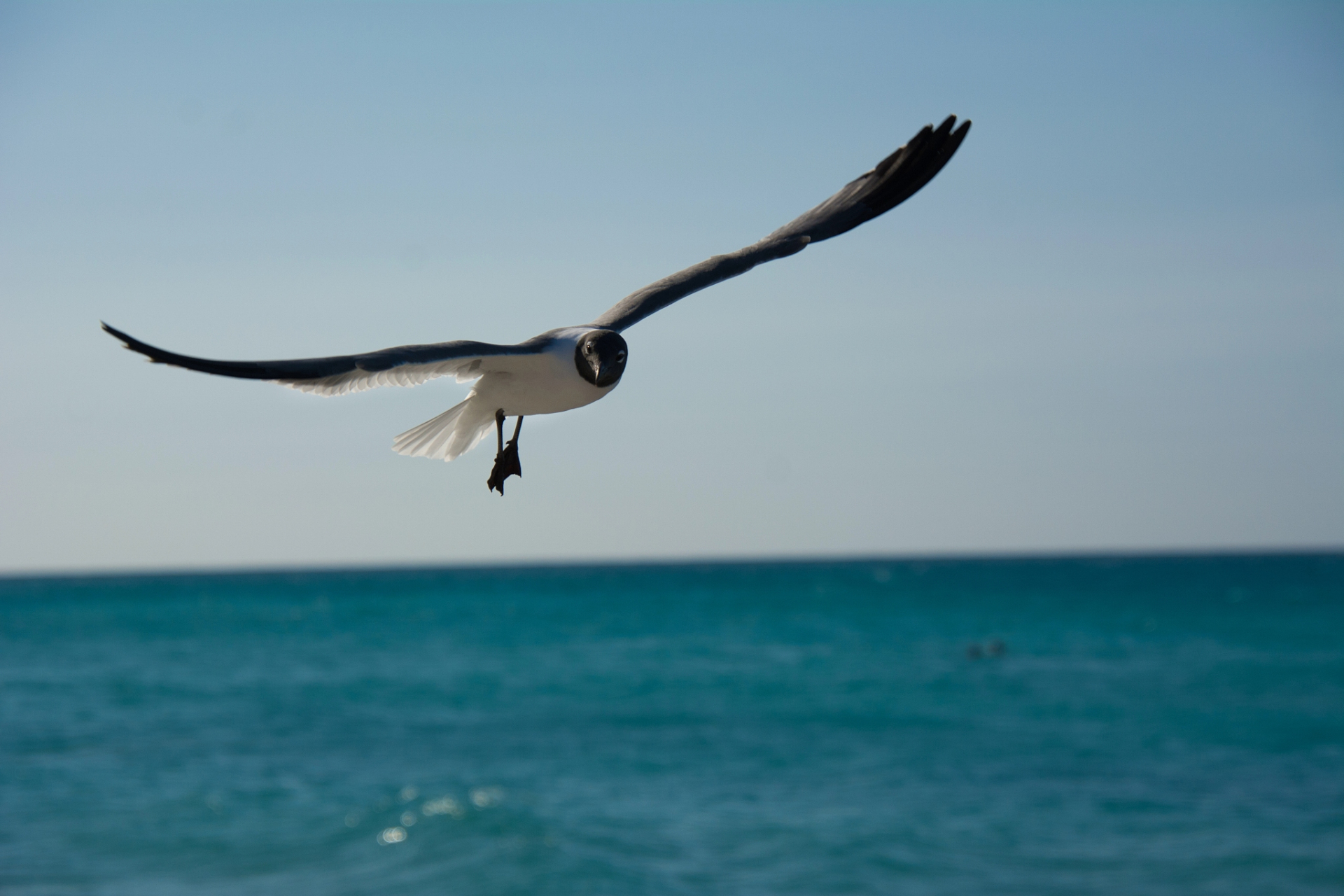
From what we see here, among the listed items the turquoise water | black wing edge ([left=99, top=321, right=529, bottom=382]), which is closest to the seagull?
black wing edge ([left=99, top=321, right=529, bottom=382])

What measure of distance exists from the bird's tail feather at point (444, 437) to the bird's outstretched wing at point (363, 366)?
1191 millimetres

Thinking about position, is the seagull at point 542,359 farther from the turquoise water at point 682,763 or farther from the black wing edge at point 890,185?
the turquoise water at point 682,763

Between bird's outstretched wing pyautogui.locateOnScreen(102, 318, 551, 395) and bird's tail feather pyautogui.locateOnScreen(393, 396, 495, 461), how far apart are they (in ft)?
3.91

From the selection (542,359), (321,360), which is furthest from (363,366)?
(542,359)

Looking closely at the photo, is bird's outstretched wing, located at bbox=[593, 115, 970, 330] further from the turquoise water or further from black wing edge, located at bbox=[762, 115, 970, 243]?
the turquoise water

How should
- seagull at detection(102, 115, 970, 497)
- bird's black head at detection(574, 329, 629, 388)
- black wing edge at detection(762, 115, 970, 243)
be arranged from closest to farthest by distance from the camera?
seagull at detection(102, 115, 970, 497) → bird's black head at detection(574, 329, 629, 388) → black wing edge at detection(762, 115, 970, 243)

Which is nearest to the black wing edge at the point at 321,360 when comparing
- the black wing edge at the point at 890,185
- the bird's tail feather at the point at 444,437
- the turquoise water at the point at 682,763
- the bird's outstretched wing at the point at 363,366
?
the bird's outstretched wing at the point at 363,366

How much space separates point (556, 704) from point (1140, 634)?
26.6 m

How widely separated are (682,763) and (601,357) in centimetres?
1861

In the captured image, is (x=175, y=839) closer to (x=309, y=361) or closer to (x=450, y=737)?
(x=450, y=737)

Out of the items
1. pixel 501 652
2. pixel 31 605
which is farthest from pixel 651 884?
pixel 31 605

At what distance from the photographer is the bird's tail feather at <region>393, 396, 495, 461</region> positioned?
6.21 m

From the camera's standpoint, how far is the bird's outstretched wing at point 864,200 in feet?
21.9

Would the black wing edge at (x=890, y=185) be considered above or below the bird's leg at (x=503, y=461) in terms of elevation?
above
